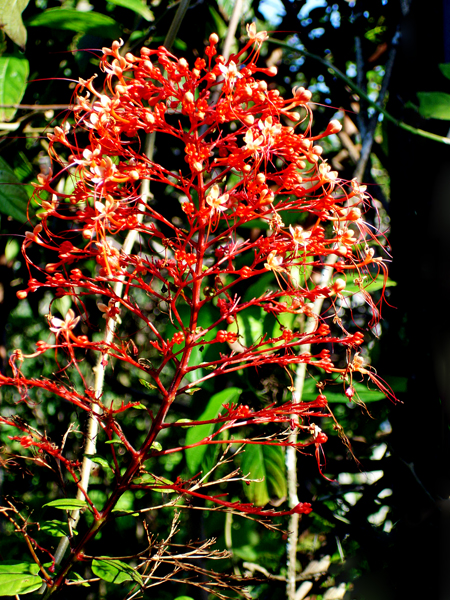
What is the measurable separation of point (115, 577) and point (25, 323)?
1.47 meters

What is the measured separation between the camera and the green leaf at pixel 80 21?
109 centimetres

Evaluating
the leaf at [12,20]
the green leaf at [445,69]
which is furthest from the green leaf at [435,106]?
the leaf at [12,20]

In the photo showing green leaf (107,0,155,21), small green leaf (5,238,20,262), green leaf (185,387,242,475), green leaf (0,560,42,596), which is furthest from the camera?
small green leaf (5,238,20,262)

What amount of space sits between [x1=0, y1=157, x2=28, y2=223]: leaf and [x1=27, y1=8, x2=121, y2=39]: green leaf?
0.38 m

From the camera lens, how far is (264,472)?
98 cm

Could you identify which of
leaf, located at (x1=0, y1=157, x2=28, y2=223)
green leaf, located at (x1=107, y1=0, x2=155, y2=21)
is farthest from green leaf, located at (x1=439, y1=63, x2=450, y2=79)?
leaf, located at (x1=0, y1=157, x2=28, y2=223)

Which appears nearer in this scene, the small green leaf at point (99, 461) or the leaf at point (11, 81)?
the small green leaf at point (99, 461)

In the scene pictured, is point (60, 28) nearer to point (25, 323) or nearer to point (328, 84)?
point (328, 84)

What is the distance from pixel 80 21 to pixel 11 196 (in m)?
0.45

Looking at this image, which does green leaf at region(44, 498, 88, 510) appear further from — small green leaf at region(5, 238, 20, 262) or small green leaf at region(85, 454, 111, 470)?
small green leaf at region(5, 238, 20, 262)

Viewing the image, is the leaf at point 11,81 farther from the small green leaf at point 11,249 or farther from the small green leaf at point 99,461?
the small green leaf at point 99,461

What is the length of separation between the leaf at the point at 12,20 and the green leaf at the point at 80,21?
0.13m

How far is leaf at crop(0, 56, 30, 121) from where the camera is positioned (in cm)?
104

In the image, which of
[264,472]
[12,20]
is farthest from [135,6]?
[264,472]
